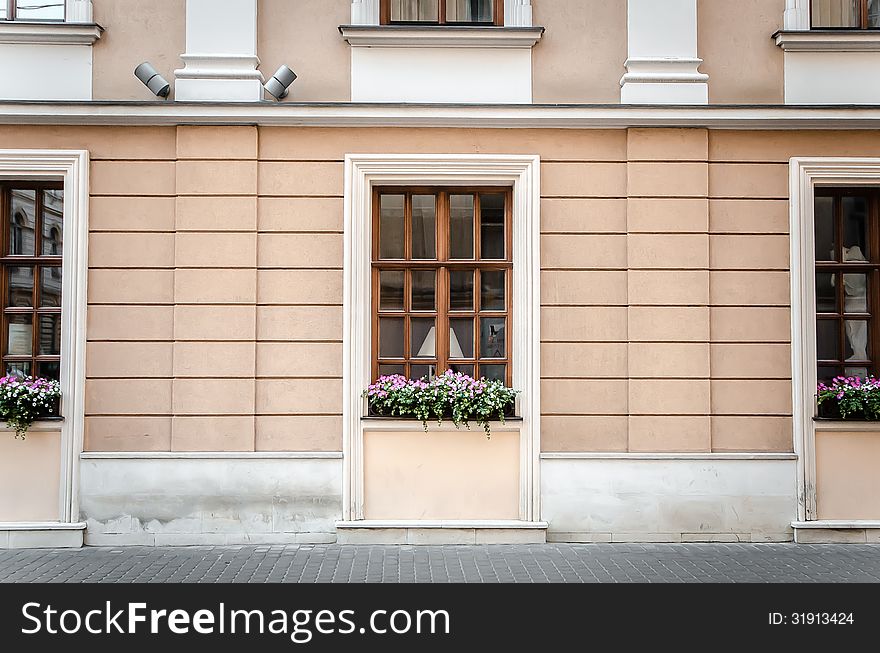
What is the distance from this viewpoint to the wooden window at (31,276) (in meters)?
8.44

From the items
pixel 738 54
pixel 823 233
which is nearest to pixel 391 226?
pixel 738 54

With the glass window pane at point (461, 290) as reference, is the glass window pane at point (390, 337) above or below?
below

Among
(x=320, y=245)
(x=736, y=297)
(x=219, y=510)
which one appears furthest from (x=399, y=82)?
(x=219, y=510)

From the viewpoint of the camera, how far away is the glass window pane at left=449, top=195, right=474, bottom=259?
8578mm

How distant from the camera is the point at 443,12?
8570mm

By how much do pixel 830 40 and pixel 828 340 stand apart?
9.65 ft

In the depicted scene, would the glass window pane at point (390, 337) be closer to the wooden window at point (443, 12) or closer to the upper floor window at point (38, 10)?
the wooden window at point (443, 12)

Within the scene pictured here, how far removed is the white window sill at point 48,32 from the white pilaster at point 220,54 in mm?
913

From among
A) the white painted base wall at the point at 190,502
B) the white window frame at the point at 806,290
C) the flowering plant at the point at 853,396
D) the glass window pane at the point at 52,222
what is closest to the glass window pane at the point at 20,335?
the glass window pane at the point at 52,222

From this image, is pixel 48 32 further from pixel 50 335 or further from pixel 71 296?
pixel 50 335

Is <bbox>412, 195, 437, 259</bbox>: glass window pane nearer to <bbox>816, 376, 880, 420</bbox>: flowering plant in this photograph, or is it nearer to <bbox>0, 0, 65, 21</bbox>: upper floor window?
<bbox>0, 0, 65, 21</bbox>: upper floor window

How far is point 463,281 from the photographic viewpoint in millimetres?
8562

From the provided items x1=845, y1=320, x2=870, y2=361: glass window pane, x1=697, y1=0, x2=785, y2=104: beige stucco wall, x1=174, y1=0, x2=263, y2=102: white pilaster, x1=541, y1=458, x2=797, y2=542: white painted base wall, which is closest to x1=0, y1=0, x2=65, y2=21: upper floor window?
x1=174, y1=0, x2=263, y2=102: white pilaster

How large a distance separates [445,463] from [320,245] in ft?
7.91
